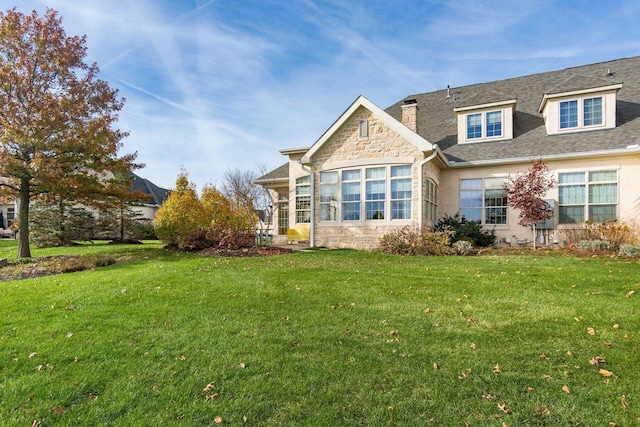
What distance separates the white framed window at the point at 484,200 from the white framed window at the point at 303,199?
24.2 ft

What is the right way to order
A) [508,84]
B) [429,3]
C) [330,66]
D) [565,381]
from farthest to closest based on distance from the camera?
1. [508,84]
2. [330,66]
3. [429,3]
4. [565,381]

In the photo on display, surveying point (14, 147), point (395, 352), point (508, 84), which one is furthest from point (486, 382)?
point (508, 84)

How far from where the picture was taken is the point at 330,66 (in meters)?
14.9

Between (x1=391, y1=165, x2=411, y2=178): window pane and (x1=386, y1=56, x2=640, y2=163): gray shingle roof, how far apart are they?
329 centimetres

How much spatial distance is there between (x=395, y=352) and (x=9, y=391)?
4002 millimetres

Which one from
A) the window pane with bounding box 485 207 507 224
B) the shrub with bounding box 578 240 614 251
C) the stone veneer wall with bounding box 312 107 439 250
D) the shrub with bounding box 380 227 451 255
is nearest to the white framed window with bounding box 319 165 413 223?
the stone veneer wall with bounding box 312 107 439 250

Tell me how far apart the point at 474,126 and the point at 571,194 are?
4.89m

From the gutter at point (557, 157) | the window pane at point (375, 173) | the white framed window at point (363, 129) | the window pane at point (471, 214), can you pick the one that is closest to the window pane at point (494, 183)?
the gutter at point (557, 157)

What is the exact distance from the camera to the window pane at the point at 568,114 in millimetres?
13562

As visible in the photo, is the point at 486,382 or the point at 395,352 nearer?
the point at 486,382

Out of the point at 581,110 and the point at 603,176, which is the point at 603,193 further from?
the point at 581,110

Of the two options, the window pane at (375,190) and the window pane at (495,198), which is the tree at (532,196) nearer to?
the window pane at (495,198)

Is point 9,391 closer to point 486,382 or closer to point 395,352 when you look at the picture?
point 395,352

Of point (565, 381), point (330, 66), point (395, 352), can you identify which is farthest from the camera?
point (330, 66)
